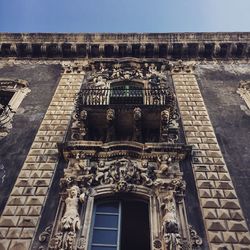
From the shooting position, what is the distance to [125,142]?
29.3ft

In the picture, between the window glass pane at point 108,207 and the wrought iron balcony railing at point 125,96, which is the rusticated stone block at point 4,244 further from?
the wrought iron balcony railing at point 125,96

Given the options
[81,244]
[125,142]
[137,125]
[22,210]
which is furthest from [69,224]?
[137,125]

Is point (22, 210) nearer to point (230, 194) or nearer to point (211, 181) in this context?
point (211, 181)

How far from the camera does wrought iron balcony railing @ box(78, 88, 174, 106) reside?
9844 millimetres

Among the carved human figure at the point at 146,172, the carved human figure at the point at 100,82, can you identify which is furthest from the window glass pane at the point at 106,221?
the carved human figure at the point at 100,82

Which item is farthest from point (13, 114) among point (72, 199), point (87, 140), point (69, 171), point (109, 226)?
point (109, 226)

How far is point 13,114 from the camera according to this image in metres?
10.5

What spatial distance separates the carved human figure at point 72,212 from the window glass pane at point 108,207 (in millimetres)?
467

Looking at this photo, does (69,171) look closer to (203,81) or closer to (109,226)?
(109,226)

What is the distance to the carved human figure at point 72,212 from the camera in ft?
22.2

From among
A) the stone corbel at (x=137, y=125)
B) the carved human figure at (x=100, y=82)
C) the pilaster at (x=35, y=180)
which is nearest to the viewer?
the pilaster at (x=35, y=180)

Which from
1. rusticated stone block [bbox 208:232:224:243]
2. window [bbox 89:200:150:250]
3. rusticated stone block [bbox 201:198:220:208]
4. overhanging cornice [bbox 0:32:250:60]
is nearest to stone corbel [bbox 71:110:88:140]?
window [bbox 89:200:150:250]

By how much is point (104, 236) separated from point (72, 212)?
0.76m

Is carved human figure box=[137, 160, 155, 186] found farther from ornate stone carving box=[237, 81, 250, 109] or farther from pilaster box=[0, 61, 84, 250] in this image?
ornate stone carving box=[237, 81, 250, 109]
